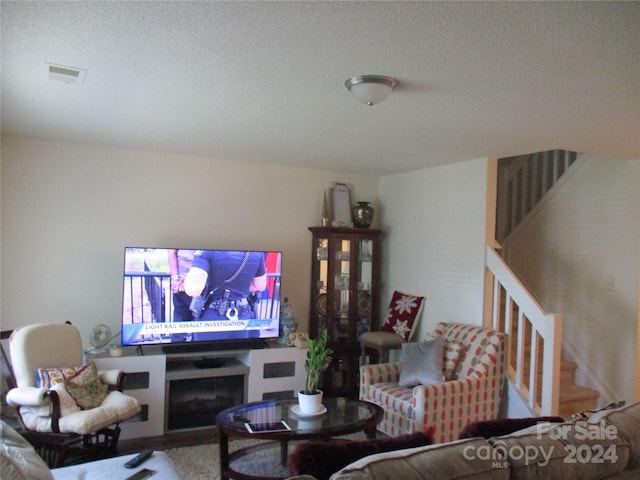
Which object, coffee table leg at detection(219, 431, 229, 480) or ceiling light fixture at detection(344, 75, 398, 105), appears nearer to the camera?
ceiling light fixture at detection(344, 75, 398, 105)


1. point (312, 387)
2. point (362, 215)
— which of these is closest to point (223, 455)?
point (312, 387)

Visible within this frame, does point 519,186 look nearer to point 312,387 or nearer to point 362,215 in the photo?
point 362,215

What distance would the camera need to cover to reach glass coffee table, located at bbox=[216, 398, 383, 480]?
2875mm

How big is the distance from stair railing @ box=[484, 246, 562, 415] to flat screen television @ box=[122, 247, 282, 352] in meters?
1.91

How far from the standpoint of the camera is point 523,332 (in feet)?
13.2

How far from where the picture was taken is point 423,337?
5000 millimetres

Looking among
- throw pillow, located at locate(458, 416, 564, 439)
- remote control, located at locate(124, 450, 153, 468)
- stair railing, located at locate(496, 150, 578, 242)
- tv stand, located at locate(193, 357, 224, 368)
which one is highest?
stair railing, located at locate(496, 150, 578, 242)

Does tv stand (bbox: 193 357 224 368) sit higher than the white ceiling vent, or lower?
lower

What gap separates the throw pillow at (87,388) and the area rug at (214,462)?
2.13 feet

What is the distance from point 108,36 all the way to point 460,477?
2.08m

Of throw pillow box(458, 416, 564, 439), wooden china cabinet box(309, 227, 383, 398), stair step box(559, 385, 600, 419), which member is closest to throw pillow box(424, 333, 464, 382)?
stair step box(559, 385, 600, 419)

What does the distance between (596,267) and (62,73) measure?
4.46 metres

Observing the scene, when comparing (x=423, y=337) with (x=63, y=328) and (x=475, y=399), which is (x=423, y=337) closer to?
(x=475, y=399)

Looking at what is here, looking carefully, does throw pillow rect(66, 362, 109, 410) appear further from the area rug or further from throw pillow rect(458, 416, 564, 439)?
throw pillow rect(458, 416, 564, 439)
